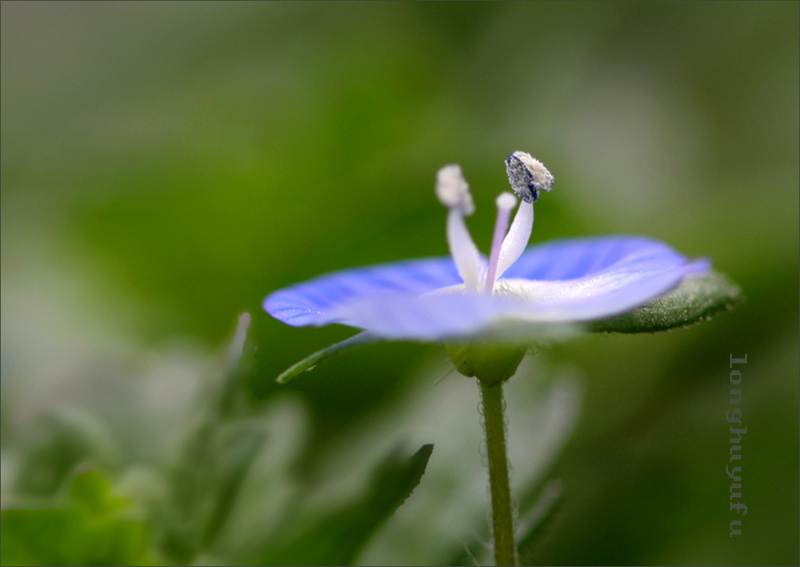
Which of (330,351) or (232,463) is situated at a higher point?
(330,351)

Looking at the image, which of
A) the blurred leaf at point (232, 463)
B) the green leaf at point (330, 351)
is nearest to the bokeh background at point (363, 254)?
the blurred leaf at point (232, 463)

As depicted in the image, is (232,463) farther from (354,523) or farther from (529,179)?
(529,179)

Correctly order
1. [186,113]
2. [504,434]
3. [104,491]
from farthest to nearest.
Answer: [186,113], [104,491], [504,434]

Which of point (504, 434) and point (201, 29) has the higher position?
point (201, 29)

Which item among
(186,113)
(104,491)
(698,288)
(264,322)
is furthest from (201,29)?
(698,288)

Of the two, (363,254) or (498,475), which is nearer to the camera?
(498,475)

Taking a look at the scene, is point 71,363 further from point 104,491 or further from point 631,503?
point 631,503

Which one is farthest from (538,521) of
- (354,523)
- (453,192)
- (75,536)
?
(75,536)
